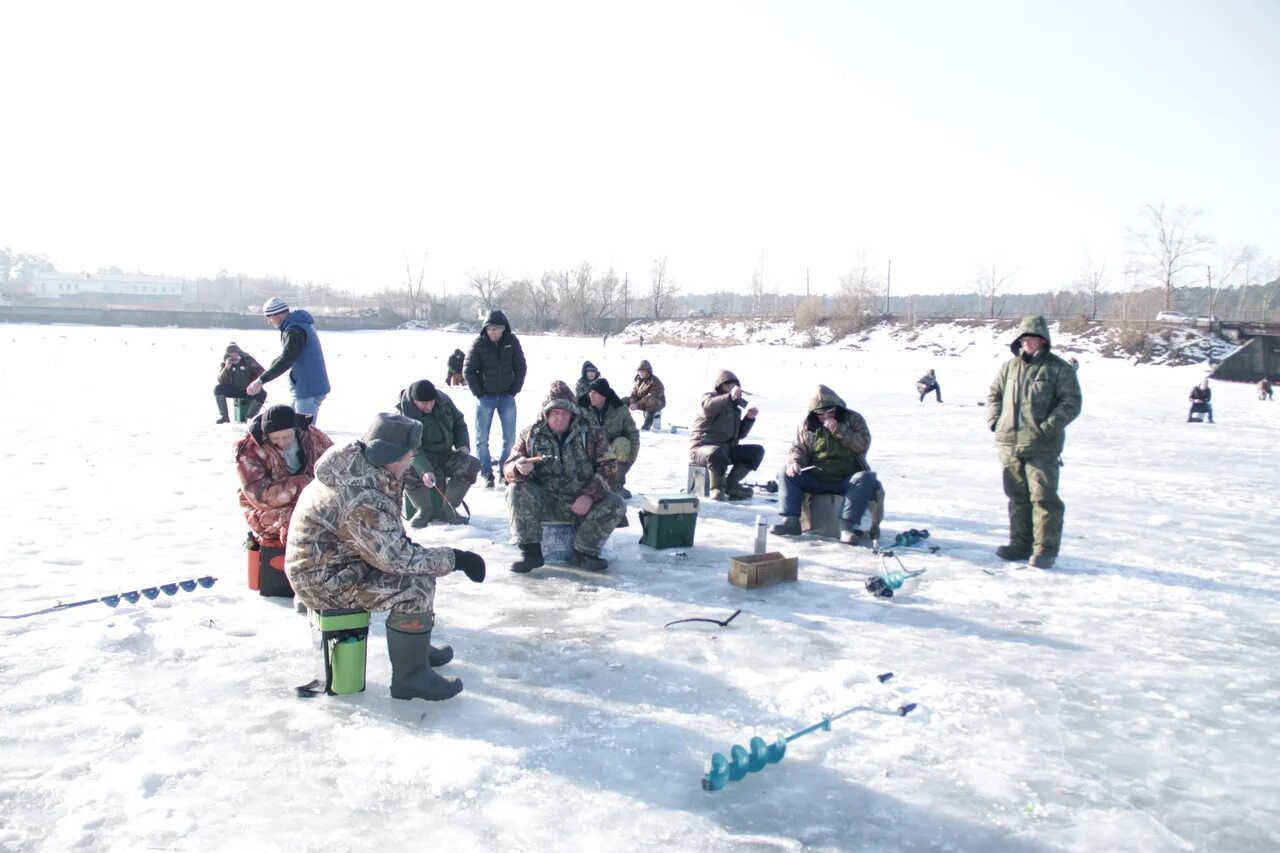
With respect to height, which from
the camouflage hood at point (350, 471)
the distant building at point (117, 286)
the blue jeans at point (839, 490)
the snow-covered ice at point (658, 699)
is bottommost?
the snow-covered ice at point (658, 699)

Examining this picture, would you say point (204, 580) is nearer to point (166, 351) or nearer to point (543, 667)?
point (543, 667)

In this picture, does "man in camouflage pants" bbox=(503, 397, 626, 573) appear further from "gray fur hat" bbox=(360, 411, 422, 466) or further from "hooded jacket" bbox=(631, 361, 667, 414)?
"hooded jacket" bbox=(631, 361, 667, 414)

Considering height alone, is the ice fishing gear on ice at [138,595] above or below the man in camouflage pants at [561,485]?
below

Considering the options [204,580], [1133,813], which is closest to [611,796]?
[1133,813]

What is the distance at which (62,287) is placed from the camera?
126 meters

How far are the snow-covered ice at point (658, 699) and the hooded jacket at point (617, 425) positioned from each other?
2.82 feet

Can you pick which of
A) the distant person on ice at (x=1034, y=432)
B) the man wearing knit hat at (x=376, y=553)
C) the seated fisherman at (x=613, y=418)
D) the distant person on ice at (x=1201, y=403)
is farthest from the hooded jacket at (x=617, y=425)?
the distant person on ice at (x=1201, y=403)

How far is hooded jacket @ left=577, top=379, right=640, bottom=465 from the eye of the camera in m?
7.50

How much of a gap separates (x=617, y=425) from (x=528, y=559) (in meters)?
1.96

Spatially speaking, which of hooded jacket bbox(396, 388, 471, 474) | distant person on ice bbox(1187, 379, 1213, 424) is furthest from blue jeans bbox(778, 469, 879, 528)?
distant person on ice bbox(1187, 379, 1213, 424)

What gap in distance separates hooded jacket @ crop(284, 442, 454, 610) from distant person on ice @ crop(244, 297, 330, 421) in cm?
405

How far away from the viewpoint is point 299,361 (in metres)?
7.65

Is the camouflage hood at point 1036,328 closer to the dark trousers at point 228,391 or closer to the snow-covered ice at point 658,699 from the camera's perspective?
the snow-covered ice at point 658,699

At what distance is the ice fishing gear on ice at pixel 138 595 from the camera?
4.97 m
